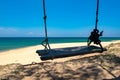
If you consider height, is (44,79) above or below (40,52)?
below

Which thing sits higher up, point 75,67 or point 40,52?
point 40,52

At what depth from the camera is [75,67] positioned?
8.45 m

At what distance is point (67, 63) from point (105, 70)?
1.78m

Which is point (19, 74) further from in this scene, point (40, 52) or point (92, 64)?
point (92, 64)

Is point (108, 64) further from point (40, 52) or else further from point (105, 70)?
point (40, 52)

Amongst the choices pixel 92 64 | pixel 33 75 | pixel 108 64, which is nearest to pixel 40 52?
pixel 33 75

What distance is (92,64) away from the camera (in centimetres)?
864

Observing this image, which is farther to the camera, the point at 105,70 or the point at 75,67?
the point at 75,67

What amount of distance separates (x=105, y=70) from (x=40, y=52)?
220cm

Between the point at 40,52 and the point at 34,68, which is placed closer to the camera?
the point at 40,52

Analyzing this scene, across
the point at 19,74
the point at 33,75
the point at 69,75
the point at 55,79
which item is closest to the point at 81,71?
the point at 69,75

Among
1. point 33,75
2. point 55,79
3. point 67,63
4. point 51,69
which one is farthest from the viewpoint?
point 67,63

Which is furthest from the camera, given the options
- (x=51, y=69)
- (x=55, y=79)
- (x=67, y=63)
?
(x=67, y=63)

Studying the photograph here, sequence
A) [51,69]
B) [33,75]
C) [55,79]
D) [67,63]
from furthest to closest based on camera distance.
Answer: [67,63], [51,69], [33,75], [55,79]
